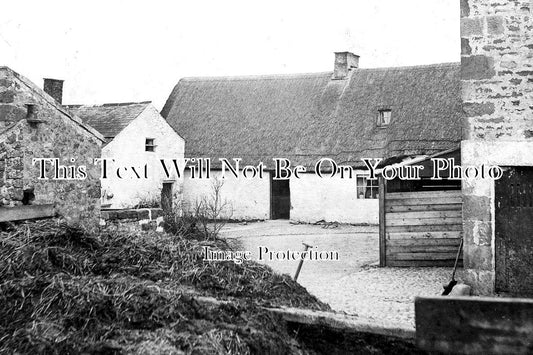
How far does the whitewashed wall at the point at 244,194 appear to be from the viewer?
81.9ft

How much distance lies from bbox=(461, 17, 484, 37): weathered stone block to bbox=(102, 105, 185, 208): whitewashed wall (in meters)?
14.6

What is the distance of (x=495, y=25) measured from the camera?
8898 millimetres

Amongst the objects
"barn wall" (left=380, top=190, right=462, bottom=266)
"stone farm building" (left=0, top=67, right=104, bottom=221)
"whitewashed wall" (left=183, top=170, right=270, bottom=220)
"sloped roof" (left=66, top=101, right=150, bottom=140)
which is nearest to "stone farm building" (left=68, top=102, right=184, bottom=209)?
"sloped roof" (left=66, top=101, right=150, bottom=140)

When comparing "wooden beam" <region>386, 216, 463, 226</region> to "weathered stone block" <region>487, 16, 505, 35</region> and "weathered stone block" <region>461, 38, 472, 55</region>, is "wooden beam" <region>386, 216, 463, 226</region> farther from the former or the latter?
"weathered stone block" <region>487, 16, 505, 35</region>

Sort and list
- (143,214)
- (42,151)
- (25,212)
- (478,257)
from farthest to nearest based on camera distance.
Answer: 1. (143,214)
2. (42,151)
3. (478,257)
4. (25,212)

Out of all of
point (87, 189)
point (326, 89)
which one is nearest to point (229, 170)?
point (326, 89)

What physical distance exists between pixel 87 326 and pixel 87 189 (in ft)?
21.9

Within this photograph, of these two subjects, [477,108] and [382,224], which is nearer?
[477,108]

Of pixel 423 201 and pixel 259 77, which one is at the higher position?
pixel 259 77

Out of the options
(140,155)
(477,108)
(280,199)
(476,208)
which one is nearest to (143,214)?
(476,208)

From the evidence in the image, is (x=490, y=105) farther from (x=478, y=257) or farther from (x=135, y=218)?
(x=135, y=218)

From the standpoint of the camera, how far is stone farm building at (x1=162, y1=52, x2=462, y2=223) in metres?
23.2

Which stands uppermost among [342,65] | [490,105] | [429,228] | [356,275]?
[342,65]

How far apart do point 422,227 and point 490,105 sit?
4.28 m
